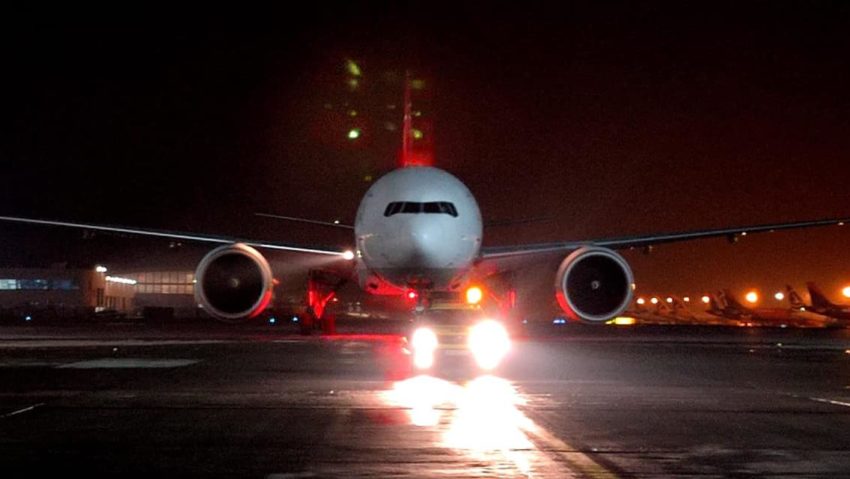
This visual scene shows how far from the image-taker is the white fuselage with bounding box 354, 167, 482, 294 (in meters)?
25.1

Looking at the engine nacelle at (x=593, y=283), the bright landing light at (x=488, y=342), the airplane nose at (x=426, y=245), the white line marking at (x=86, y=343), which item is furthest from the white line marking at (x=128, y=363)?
the engine nacelle at (x=593, y=283)

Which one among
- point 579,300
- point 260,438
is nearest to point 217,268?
point 579,300

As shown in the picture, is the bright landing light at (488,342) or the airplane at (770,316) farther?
the airplane at (770,316)

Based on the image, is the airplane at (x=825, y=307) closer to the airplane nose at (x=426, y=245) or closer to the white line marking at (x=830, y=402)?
the airplane nose at (x=426, y=245)

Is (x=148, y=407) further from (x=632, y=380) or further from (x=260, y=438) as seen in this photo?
(x=632, y=380)

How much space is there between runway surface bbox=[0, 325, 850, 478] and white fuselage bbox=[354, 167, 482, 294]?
16.5ft

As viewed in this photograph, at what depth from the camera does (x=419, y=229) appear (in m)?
25.0

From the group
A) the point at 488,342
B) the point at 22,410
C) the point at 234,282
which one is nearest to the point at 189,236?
the point at 234,282

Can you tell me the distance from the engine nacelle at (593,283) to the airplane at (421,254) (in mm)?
25

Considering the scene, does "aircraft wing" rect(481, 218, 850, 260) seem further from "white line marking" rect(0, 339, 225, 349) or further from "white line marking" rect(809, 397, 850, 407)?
"white line marking" rect(809, 397, 850, 407)

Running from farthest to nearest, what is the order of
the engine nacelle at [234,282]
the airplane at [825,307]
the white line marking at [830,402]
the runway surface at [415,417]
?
the airplane at [825,307] < the engine nacelle at [234,282] < the white line marking at [830,402] < the runway surface at [415,417]

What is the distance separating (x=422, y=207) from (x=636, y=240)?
6.88 m

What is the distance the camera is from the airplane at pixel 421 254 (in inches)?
999

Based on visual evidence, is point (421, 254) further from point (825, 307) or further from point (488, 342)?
point (825, 307)
